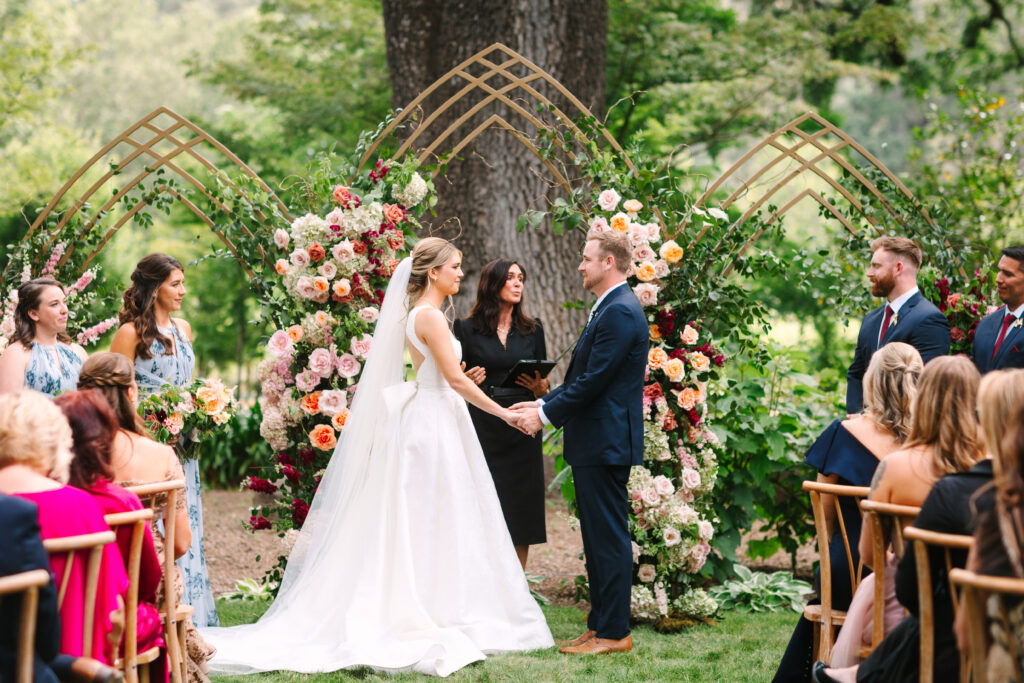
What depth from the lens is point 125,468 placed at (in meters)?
3.38

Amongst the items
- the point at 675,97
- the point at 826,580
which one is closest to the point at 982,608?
the point at 826,580

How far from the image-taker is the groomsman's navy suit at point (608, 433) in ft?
14.8

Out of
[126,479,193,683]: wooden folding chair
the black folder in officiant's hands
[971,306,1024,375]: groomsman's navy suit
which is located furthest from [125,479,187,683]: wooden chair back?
[971,306,1024,375]: groomsman's navy suit

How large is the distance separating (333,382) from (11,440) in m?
2.71

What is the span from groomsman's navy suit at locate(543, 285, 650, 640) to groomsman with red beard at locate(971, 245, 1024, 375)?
75.5 inches

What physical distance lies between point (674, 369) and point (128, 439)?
109 inches

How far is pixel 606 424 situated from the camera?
14.8ft

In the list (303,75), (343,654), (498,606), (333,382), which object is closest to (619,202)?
(333,382)

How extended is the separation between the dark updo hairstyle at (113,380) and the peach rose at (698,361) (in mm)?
2880

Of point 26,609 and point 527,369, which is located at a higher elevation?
point 527,369

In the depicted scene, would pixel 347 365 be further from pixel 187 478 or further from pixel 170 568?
pixel 170 568

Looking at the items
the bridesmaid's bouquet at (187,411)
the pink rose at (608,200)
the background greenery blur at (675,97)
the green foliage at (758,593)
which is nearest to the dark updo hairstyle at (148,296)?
the bridesmaid's bouquet at (187,411)

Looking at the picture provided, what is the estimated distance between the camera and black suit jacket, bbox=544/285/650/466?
4.48 meters

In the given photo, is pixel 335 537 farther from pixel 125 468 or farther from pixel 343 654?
pixel 125 468
